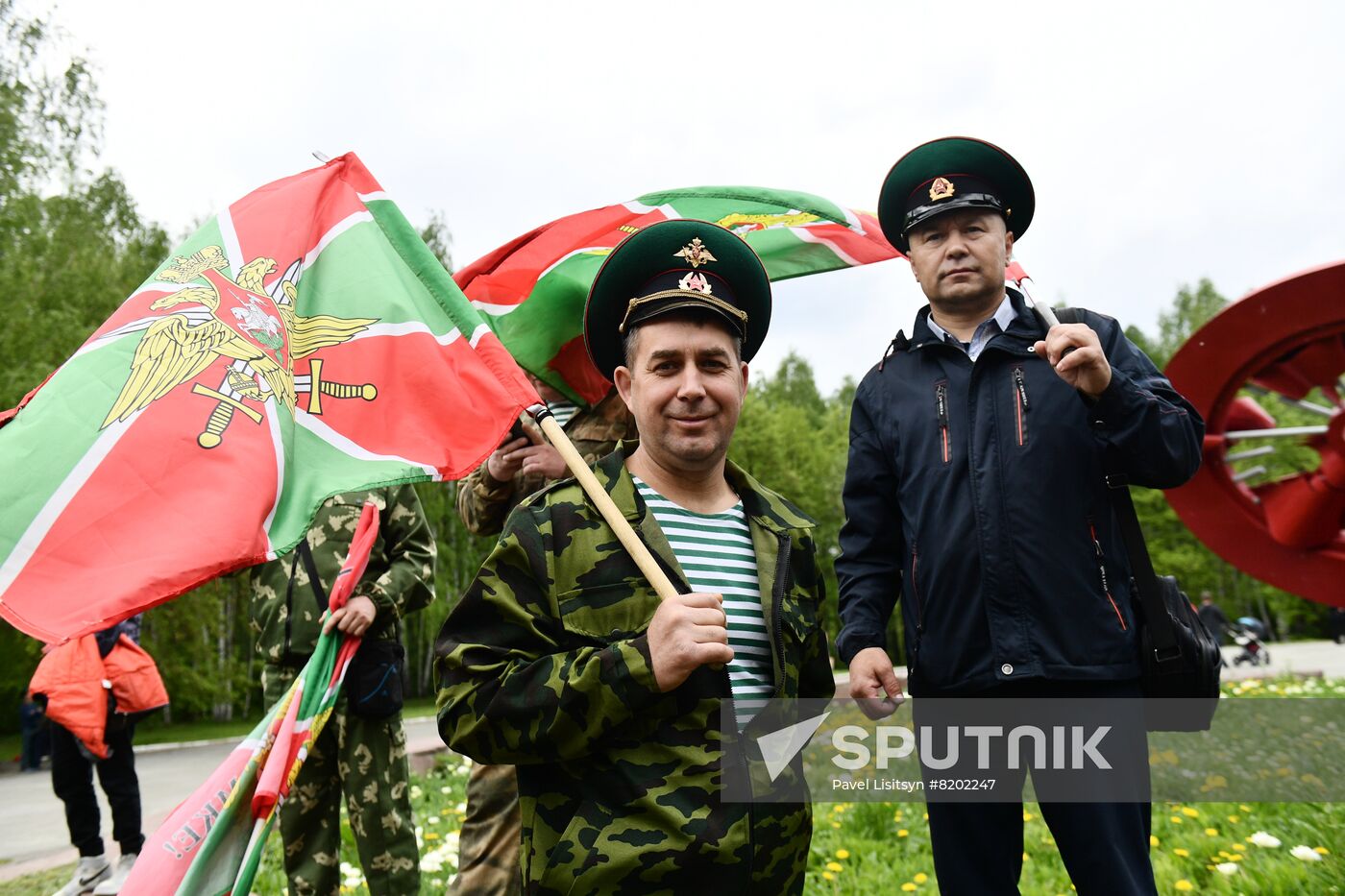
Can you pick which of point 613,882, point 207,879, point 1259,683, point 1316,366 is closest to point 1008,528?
point 613,882

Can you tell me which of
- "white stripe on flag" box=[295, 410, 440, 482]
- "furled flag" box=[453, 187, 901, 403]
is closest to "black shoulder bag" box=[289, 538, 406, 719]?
"furled flag" box=[453, 187, 901, 403]

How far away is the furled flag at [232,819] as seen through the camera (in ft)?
7.92

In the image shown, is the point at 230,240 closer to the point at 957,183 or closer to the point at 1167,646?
the point at 957,183

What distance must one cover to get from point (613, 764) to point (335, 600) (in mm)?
2176

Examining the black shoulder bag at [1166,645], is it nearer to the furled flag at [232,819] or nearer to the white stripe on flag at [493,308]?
the white stripe on flag at [493,308]

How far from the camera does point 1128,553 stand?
2.44 m

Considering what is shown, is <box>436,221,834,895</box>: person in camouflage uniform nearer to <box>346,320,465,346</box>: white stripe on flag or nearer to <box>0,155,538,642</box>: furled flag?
<box>0,155,538,642</box>: furled flag

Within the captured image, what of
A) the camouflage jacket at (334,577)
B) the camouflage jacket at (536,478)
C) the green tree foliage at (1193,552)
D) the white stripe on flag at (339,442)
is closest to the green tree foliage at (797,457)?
the green tree foliage at (1193,552)

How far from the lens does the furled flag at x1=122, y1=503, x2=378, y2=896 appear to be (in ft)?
7.92

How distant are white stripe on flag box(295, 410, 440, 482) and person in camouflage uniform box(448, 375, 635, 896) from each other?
0.90 m

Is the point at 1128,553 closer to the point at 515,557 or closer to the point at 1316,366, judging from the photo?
the point at 515,557

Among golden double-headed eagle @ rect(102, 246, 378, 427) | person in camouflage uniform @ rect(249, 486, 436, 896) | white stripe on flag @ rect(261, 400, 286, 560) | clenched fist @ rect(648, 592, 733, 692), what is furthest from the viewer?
person in camouflage uniform @ rect(249, 486, 436, 896)

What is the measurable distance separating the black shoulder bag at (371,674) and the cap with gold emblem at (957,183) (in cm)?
284

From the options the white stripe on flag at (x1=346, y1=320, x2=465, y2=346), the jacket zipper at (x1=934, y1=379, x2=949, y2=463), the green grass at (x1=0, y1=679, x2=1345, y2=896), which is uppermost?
the white stripe on flag at (x1=346, y1=320, x2=465, y2=346)
